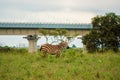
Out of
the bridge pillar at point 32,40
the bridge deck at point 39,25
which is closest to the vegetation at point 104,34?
the bridge deck at point 39,25

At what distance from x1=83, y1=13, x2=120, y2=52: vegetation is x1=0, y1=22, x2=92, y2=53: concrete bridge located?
17681mm

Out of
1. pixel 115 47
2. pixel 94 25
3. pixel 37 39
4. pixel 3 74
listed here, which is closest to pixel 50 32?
pixel 37 39

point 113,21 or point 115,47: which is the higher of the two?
point 113,21

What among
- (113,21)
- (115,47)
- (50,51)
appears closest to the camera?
(50,51)

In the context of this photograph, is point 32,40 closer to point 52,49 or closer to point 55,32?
point 55,32

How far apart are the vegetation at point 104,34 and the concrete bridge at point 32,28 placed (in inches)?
696

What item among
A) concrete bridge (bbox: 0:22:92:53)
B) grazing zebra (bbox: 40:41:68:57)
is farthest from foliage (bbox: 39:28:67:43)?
grazing zebra (bbox: 40:41:68:57)

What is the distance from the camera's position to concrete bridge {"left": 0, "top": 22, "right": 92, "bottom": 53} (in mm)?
75500

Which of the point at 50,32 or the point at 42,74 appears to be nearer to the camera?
the point at 42,74

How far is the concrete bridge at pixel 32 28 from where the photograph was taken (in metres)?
75.5

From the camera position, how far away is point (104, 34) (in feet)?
190

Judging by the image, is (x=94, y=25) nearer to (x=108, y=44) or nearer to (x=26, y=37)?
(x=108, y=44)

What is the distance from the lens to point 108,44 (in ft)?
184

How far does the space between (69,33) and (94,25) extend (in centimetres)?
2028
